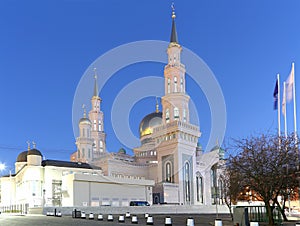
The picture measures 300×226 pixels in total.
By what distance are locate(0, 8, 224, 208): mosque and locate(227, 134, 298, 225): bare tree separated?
35.6 m

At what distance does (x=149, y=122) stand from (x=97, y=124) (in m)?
14.2

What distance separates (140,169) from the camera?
90.5 metres

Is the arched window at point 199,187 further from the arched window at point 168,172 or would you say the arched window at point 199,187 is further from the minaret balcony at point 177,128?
the minaret balcony at point 177,128

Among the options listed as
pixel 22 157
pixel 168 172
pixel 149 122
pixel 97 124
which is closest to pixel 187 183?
pixel 168 172

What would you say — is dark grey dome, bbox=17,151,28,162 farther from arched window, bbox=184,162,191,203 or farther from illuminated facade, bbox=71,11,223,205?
arched window, bbox=184,162,191,203

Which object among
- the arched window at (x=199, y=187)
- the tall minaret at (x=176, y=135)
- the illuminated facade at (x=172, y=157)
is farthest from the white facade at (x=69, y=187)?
the arched window at (x=199, y=187)

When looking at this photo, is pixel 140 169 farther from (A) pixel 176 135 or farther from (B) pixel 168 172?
(A) pixel 176 135

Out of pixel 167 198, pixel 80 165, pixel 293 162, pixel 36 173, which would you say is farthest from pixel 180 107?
pixel 293 162

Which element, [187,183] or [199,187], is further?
[199,187]

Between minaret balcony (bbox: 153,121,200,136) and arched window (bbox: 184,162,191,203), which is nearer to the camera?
arched window (bbox: 184,162,191,203)

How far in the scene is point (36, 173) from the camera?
67375 millimetres

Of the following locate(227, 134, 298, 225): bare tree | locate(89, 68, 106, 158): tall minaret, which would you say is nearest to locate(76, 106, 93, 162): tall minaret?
locate(89, 68, 106, 158): tall minaret

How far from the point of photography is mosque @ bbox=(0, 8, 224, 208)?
Result: 6575 centimetres

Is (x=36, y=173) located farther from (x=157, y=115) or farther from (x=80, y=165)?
(x=157, y=115)
